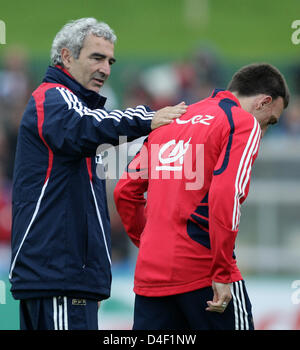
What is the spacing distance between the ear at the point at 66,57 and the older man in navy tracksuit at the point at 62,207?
7.7 inches

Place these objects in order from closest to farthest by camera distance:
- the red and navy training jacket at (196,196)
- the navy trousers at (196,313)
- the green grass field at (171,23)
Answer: the red and navy training jacket at (196,196) < the navy trousers at (196,313) < the green grass field at (171,23)

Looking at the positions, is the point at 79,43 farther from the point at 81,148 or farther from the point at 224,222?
the point at 224,222

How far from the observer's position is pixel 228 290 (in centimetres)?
377

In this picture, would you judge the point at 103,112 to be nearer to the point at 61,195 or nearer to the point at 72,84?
the point at 72,84

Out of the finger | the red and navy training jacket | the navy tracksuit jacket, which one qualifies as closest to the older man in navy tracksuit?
the navy tracksuit jacket

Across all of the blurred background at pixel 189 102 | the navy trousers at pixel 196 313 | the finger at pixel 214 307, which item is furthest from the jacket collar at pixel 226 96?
the finger at pixel 214 307

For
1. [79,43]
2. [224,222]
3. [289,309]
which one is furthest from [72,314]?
[289,309]

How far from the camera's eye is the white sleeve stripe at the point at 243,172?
146 inches

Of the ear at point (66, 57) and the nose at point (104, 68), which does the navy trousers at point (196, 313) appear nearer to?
the nose at point (104, 68)

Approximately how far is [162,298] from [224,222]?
0.57 metres

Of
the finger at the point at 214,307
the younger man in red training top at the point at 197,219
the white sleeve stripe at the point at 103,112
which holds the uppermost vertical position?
the white sleeve stripe at the point at 103,112

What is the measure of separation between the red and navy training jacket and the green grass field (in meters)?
17.5

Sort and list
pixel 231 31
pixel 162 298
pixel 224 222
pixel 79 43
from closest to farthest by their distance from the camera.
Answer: pixel 224 222 → pixel 162 298 → pixel 79 43 → pixel 231 31

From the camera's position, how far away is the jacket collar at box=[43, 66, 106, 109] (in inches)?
167
